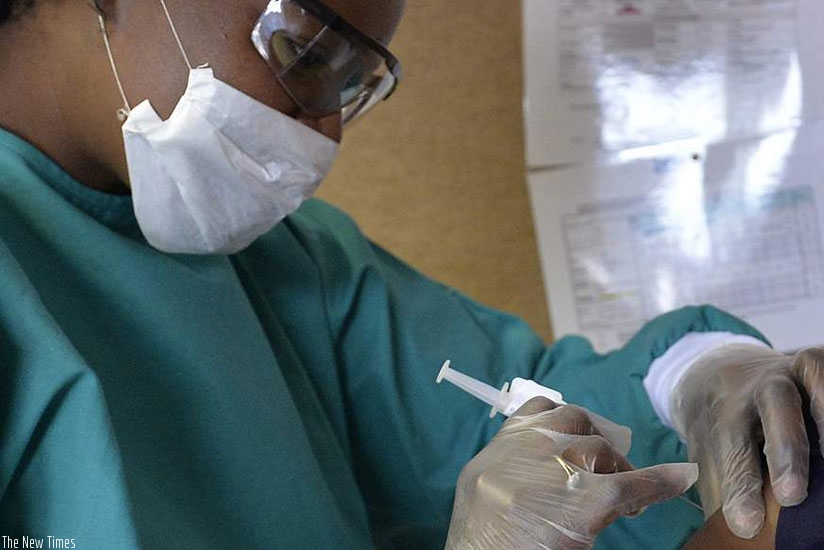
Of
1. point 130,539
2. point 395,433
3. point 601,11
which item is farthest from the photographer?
point 601,11

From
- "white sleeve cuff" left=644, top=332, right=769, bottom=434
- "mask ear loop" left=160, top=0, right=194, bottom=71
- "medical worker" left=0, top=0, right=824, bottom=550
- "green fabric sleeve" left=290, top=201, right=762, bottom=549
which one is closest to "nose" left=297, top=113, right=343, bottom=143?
"medical worker" left=0, top=0, right=824, bottom=550

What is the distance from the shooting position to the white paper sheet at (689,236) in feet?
4.28

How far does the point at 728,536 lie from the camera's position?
0.67 metres

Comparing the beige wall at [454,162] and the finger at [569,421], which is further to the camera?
the beige wall at [454,162]

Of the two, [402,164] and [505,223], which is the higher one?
[402,164]

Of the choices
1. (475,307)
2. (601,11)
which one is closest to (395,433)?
Result: (475,307)

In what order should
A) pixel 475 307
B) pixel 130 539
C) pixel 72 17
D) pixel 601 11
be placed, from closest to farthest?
pixel 130 539 < pixel 72 17 < pixel 475 307 < pixel 601 11

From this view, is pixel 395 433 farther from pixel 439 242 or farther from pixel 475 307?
pixel 439 242

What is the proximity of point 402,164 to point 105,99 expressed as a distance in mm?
665

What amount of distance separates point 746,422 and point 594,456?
219mm

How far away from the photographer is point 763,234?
1.32m

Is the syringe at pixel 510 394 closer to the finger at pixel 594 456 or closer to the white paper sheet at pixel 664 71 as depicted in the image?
the finger at pixel 594 456

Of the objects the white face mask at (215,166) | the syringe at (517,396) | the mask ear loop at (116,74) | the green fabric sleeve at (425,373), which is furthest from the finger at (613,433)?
the mask ear loop at (116,74)

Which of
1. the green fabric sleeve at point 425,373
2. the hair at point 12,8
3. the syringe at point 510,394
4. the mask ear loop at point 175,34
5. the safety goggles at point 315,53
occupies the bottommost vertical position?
the green fabric sleeve at point 425,373
